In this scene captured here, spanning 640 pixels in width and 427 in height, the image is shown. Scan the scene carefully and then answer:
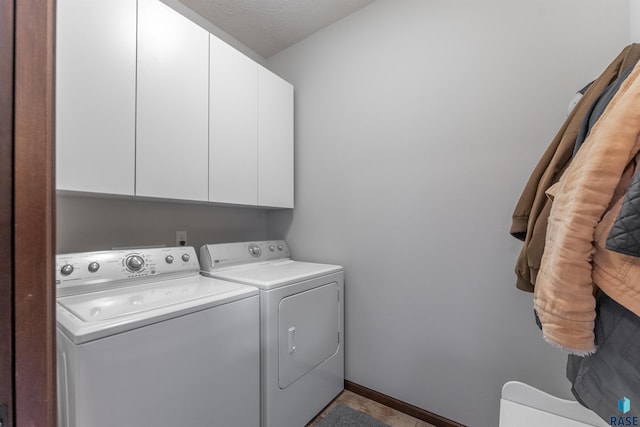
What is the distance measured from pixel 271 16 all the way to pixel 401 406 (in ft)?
8.86

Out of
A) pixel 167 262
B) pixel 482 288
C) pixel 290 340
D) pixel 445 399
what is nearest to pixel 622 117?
pixel 482 288

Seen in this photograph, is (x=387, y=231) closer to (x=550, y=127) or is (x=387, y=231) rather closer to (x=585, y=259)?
(x=550, y=127)

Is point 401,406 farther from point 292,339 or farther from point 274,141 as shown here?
point 274,141

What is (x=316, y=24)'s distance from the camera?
77.1 inches

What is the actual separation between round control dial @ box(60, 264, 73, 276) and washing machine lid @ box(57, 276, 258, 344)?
99 millimetres

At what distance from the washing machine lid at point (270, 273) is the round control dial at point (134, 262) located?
36cm

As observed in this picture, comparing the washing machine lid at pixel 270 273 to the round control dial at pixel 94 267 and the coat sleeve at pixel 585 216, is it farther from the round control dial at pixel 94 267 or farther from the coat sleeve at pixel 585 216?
the coat sleeve at pixel 585 216

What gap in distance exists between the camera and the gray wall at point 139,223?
1.34m

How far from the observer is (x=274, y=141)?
1.93 m

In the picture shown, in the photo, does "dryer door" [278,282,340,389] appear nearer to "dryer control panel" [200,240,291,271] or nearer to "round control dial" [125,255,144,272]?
"dryer control panel" [200,240,291,271]

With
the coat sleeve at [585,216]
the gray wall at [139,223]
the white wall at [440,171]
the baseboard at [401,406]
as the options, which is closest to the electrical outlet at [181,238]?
the gray wall at [139,223]

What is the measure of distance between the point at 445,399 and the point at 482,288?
68 cm

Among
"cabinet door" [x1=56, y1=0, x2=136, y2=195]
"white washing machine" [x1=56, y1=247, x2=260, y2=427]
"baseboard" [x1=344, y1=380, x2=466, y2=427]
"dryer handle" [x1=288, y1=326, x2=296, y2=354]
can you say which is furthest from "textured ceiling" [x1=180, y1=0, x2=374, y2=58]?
"baseboard" [x1=344, y1=380, x2=466, y2=427]

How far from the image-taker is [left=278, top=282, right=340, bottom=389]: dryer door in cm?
134
